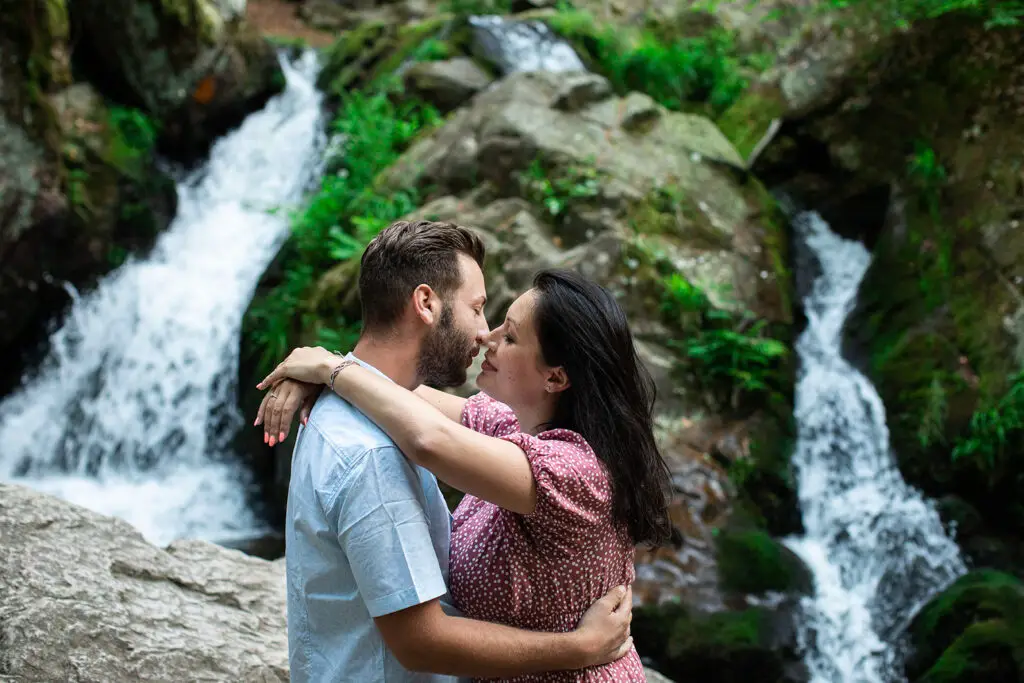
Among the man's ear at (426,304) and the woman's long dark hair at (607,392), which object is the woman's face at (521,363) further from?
the man's ear at (426,304)

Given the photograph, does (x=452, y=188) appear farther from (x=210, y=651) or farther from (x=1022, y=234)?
Result: (x=210, y=651)

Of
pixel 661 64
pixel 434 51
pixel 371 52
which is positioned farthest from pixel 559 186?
pixel 371 52

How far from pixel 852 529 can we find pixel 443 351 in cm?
521

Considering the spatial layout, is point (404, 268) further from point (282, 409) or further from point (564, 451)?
point (564, 451)

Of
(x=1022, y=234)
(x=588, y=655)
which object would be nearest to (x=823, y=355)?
(x=1022, y=234)

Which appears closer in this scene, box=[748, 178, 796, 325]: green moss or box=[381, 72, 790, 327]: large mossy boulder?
box=[381, 72, 790, 327]: large mossy boulder

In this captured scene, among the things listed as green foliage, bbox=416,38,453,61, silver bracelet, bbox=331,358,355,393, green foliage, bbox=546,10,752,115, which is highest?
silver bracelet, bbox=331,358,355,393

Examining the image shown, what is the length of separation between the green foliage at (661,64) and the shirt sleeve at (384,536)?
9558mm

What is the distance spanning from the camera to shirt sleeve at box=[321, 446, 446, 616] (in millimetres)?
1908

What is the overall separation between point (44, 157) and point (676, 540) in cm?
729

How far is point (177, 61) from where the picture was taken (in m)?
11.1

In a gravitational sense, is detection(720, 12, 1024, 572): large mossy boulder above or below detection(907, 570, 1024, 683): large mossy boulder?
above

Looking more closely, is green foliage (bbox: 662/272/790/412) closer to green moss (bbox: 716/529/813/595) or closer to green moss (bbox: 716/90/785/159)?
green moss (bbox: 716/529/813/595)

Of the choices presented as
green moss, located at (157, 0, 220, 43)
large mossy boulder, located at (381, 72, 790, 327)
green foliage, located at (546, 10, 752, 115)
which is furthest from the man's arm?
green moss, located at (157, 0, 220, 43)
